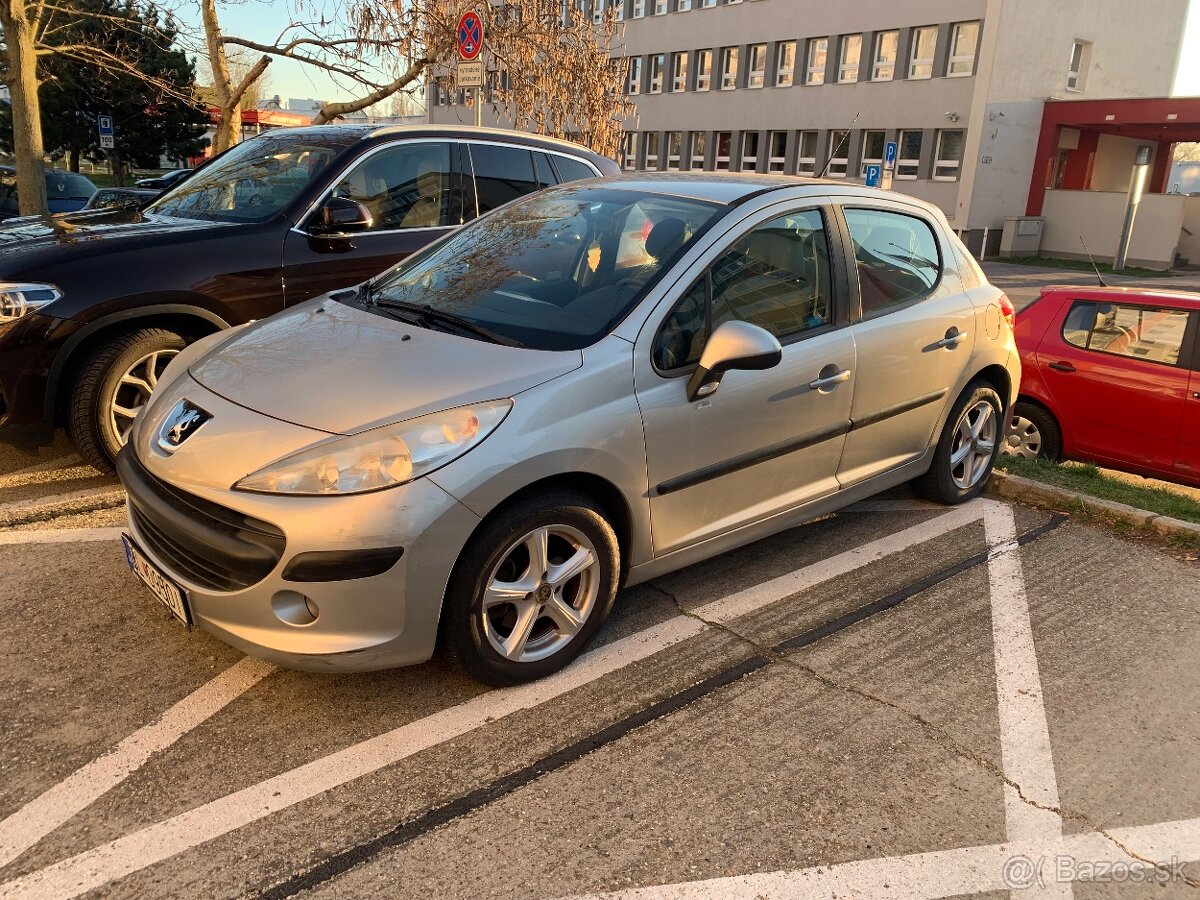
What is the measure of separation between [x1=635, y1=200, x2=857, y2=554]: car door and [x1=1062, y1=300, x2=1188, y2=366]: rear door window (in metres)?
4.14

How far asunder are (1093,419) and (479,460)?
593 cm

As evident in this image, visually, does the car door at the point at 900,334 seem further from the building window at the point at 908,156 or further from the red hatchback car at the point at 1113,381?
the building window at the point at 908,156

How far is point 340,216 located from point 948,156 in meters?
32.4

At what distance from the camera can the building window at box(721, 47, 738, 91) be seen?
40.4 meters

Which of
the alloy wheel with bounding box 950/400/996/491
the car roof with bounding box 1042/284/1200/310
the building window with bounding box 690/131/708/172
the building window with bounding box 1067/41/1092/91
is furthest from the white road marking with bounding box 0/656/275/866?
the building window with bounding box 690/131/708/172

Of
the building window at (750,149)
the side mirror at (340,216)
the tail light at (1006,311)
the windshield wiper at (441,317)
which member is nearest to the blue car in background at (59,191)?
the side mirror at (340,216)

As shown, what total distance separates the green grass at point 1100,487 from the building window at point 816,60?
113ft

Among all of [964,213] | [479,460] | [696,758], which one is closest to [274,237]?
[479,460]

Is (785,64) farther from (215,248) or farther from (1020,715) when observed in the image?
(1020,715)

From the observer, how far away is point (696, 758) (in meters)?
2.92

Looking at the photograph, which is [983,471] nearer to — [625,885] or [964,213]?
[625,885]

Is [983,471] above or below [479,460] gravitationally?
below

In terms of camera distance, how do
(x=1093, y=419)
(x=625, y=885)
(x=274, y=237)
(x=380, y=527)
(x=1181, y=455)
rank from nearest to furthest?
(x=625, y=885) < (x=380, y=527) < (x=274, y=237) < (x=1181, y=455) < (x=1093, y=419)

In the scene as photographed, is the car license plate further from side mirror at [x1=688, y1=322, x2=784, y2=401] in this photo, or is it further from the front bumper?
side mirror at [x1=688, y1=322, x2=784, y2=401]
